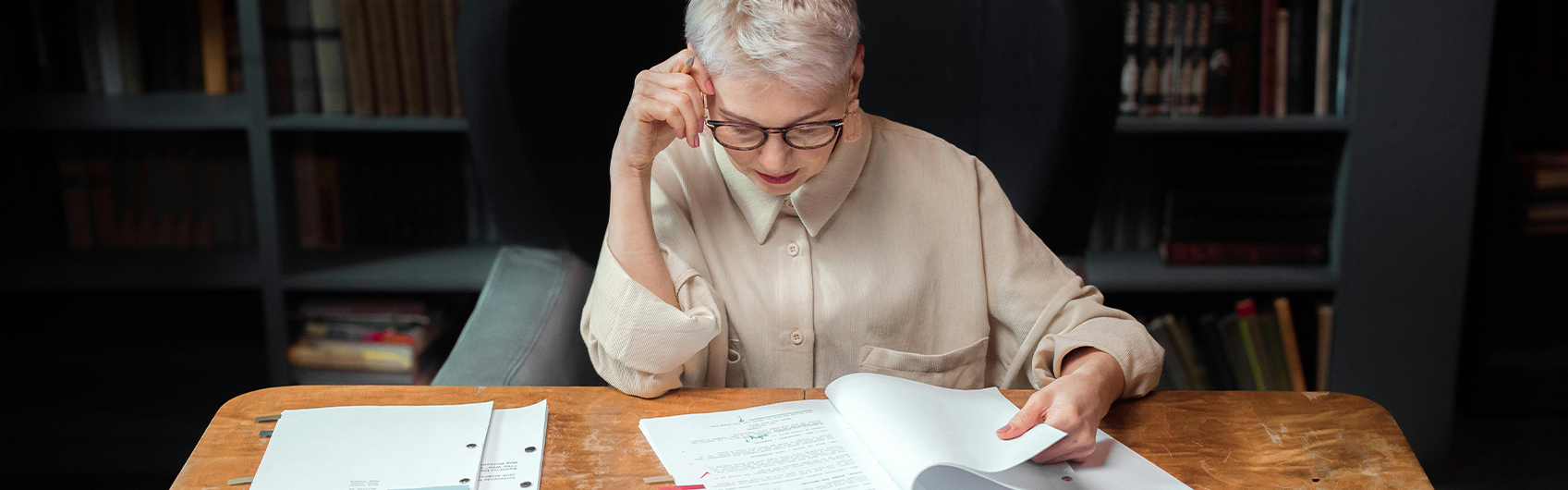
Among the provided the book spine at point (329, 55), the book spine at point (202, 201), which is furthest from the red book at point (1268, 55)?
the book spine at point (202, 201)

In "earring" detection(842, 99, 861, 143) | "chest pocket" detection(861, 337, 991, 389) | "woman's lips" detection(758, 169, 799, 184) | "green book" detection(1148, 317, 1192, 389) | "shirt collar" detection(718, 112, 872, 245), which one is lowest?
"green book" detection(1148, 317, 1192, 389)

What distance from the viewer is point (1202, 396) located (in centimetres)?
94

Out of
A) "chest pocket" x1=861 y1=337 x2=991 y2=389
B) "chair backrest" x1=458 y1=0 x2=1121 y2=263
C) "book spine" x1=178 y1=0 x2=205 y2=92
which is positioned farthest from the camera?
"book spine" x1=178 y1=0 x2=205 y2=92

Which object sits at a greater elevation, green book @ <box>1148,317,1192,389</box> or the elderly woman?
the elderly woman

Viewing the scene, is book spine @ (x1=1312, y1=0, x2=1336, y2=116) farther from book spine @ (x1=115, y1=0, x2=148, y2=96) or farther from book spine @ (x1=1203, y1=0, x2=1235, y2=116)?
book spine @ (x1=115, y1=0, x2=148, y2=96)

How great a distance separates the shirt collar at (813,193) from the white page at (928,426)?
0.27 metres

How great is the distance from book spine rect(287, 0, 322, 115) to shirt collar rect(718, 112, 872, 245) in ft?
3.68

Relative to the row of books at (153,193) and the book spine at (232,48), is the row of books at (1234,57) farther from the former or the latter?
the row of books at (153,193)

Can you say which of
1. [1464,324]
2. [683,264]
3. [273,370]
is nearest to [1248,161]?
[1464,324]

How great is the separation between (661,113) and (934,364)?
434 millimetres

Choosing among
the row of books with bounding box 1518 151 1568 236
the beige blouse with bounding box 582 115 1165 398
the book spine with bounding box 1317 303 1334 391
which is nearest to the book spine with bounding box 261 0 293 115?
the beige blouse with bounding box 582 115 1165 398

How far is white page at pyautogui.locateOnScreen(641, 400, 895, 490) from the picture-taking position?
2.46ft

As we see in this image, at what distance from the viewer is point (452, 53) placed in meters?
1.88

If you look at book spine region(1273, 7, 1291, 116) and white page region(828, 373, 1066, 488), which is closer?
white page region(828, 373, 1066, 488)
